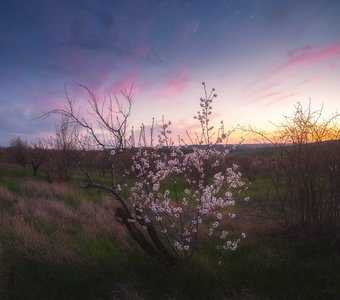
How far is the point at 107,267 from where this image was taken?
243 inches

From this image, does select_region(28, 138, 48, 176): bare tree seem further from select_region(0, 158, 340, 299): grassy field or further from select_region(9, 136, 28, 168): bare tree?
select_region(0, 158, 340, 299): grassy field

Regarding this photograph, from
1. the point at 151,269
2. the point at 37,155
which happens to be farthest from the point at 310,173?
the point at 37,155

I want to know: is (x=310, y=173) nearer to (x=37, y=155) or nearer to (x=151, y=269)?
(x=151, y=269)

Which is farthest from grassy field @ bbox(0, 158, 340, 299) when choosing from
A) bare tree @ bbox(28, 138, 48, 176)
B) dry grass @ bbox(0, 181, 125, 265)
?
bare tree @ bbox(28, 138, 48, 176)

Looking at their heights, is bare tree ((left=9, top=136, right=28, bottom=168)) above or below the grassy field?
above

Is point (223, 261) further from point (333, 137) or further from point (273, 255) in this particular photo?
point (333, 137)

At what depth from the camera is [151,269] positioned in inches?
241

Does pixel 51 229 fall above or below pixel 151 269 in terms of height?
above

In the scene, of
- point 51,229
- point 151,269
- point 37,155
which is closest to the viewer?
point 151,269

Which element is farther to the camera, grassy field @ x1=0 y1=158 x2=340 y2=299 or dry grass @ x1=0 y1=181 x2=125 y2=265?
dry grass @ x1=0 y1=181 x2=125 y2=265

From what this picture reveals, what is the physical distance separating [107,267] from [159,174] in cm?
190

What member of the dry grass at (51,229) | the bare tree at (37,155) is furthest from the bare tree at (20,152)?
the dry grass at (51,229)

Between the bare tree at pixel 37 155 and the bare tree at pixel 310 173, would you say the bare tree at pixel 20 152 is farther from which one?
the bare tree at pixel 310 173

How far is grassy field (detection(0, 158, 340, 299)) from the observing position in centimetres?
554
